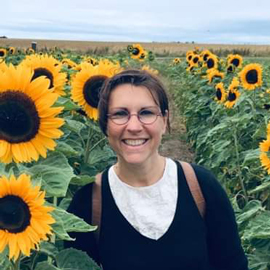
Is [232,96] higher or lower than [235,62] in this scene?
lower

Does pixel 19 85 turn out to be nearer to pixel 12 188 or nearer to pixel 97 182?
pixel 12 188

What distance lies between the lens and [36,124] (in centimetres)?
200

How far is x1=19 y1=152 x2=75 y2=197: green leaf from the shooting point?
2002 mm

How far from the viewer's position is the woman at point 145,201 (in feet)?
7.06

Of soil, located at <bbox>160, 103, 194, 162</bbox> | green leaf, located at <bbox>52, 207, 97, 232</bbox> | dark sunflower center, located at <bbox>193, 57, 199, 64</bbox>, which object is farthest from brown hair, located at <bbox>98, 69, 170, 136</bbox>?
dark sunflower center, located at <bbox>193, 57, 199, 64</bbox>

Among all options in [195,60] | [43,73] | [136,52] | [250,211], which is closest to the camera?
[43,73]

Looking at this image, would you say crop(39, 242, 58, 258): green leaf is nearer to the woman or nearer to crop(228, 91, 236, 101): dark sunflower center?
the woman

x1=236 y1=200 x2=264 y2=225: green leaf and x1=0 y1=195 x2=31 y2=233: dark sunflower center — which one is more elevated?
x1=0 y1=195 x2=31 y2=233: dark sunflower center

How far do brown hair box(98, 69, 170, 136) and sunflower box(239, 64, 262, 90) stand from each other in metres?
3.47

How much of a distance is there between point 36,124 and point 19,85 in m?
0.14

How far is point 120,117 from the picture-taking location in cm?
214

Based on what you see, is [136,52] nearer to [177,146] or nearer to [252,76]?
[177,146]

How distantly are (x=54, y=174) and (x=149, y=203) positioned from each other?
392 mm

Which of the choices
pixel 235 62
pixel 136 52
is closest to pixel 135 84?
pixel 235 62
